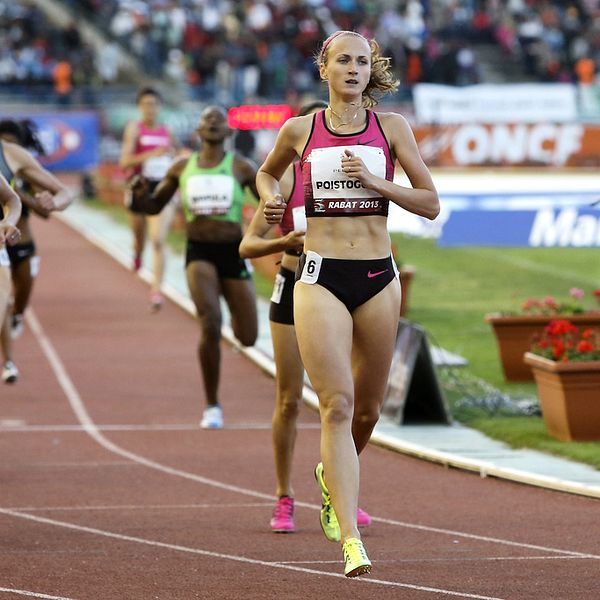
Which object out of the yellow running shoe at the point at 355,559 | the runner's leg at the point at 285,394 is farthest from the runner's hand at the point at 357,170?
the runner's leg at the point at 285,394

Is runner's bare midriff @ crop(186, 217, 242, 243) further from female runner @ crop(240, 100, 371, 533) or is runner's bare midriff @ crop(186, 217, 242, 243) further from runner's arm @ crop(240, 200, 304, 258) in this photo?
runner's arm @ crop(240, 200, 304, 258)

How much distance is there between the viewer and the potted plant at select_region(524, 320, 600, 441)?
11.5 meters

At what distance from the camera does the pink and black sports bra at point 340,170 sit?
729 centimetres

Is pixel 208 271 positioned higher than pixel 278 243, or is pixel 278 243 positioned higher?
pixel 278 243

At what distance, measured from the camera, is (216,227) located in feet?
41.2

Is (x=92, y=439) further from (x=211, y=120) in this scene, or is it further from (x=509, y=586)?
(x=509, y=586)

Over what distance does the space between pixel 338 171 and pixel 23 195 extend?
5088 millimetres

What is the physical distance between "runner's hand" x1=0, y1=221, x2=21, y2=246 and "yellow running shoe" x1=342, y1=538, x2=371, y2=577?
2735 millimetres

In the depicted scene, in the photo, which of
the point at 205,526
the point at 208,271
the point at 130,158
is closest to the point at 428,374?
the point at 208,271

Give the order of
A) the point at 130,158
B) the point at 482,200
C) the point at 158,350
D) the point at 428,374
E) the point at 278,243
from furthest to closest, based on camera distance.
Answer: the point at 482,200
the point at 130,158
the point at 158,350
the point at 428,374
the point at 278,243

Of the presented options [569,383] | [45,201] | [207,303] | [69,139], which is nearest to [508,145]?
[69,139]

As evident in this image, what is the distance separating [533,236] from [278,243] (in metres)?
14.6

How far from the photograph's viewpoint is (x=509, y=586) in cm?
730

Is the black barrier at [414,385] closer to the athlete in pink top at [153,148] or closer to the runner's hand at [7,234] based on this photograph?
the runner's hand at [7,234]
